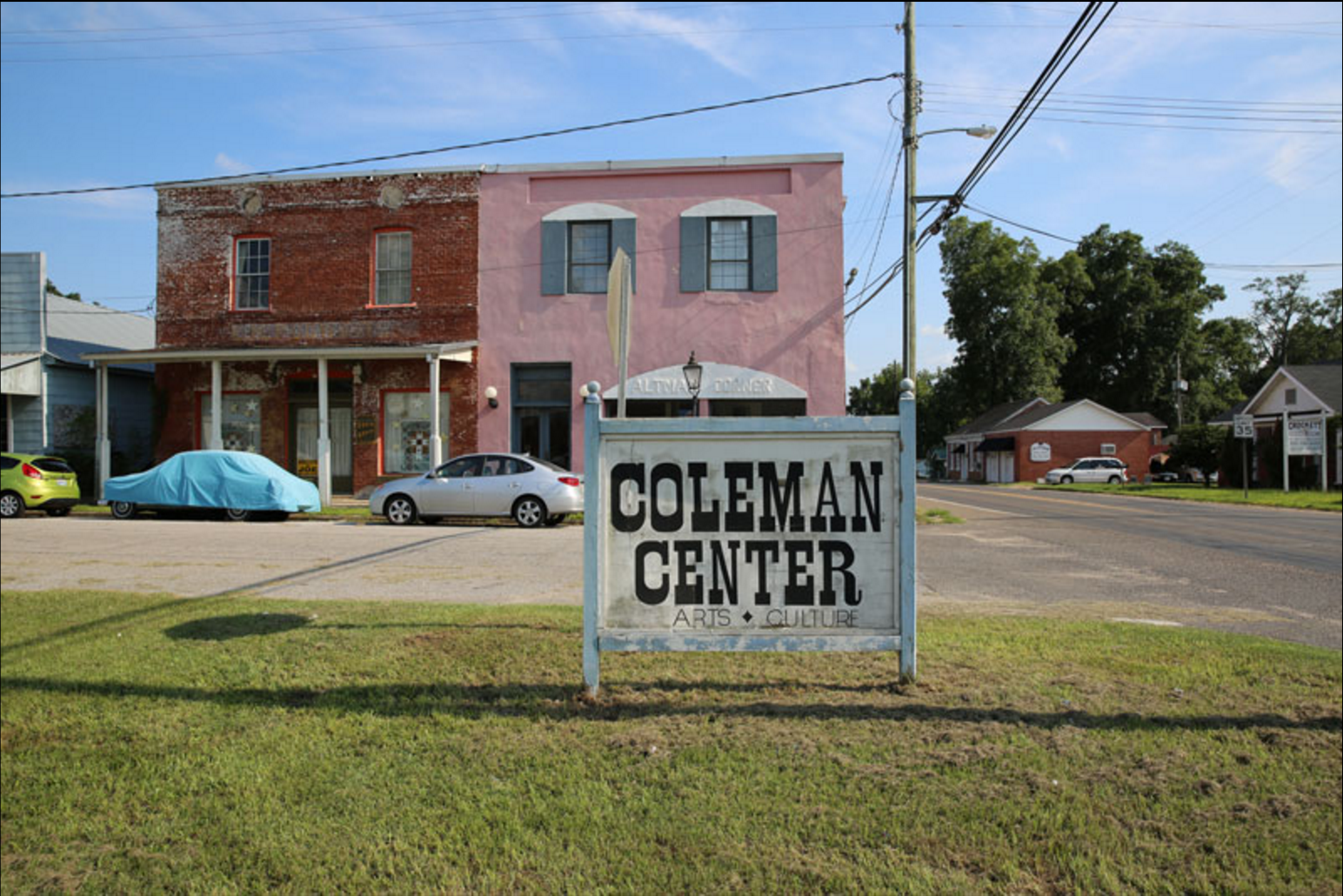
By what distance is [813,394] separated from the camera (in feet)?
70.6

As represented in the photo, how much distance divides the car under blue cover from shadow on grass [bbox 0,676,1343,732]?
13301 mm

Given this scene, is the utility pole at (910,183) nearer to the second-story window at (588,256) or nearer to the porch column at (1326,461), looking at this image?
the second-story window at (588,256)

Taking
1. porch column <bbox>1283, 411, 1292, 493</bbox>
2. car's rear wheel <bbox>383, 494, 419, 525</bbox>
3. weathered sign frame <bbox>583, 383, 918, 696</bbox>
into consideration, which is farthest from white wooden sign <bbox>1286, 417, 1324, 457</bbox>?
weathered sign frame <bbox>583, 383, 918, 696</bbox>

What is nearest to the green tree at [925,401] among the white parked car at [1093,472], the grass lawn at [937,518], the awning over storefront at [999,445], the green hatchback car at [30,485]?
the awning over storefront at [999,445]

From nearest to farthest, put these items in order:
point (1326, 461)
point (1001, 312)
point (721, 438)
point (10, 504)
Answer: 1. point (721, 438)
2. point (10, 504)
3. point (1326, 461)
4. point (1001, 312)

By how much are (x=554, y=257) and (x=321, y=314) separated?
6130 millimetres

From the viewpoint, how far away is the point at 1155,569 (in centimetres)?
1179

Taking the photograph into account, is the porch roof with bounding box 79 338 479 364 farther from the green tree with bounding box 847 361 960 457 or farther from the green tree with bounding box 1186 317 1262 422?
the green tree with bounding box 1186 317 1262 422

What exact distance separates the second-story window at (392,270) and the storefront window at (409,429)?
2.47 metres

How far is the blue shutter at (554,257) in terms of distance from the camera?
22125 mm

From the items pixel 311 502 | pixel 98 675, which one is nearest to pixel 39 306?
pixel 311 502

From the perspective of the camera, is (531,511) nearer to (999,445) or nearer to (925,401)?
(999,445)

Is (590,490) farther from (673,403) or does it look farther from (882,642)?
(673,403)

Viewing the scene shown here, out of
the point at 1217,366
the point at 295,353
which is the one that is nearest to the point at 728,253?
the point at 295,353
